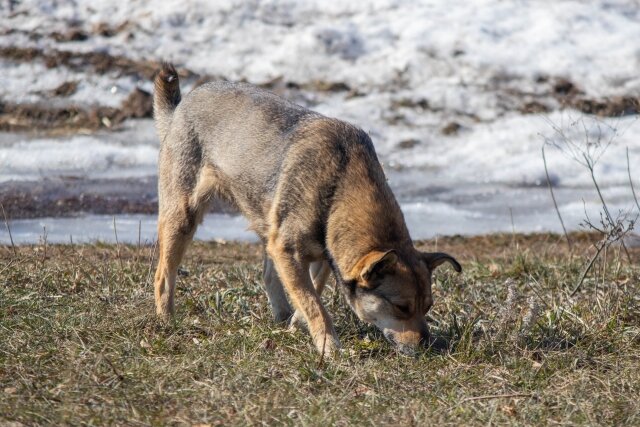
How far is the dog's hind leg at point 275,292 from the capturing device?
700cm

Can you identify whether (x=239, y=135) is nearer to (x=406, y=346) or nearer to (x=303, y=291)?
(x=303, y=291)

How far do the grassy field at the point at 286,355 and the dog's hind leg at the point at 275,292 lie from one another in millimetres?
117

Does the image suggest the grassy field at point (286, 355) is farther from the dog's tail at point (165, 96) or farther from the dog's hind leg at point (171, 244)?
the dog's tail at point (165, 96)

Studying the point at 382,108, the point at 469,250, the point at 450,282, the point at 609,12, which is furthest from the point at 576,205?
the point at 609,12

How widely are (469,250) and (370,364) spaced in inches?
165

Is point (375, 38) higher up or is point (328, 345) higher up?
point (328, 345)

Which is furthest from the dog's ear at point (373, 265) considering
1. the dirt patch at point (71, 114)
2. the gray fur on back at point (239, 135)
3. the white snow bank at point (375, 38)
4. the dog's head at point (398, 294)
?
the white snow bank at point (375, 38)

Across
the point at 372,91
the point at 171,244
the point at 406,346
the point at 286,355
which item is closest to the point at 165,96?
the point at 171,244

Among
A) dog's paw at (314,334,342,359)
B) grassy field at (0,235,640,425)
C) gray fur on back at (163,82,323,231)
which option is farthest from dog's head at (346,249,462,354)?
gray fur on back at (163,82,323,231)

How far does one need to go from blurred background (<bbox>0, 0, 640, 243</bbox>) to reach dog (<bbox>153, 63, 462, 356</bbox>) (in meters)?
3.01

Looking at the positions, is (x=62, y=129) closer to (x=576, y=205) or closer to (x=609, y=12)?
(x=576, y=205)

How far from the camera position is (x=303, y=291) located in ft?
20.4

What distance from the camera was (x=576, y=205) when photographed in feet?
36.6

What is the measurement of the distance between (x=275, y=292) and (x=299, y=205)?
1056 mm
